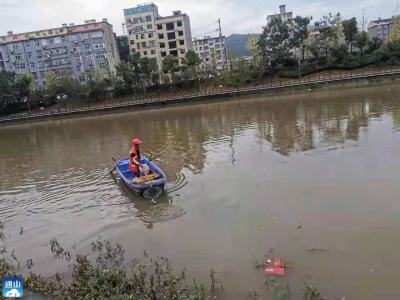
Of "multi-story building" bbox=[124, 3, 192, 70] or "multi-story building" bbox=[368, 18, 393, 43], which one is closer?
"multi-story building" bbox=[124, 3, 192, 70]

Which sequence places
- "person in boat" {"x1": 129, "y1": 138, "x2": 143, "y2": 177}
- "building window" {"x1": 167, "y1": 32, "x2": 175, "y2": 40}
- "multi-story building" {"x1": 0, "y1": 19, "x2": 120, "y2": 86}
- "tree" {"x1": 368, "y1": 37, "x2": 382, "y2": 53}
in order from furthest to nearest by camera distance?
"building window" {"x1": 167, "y1": 32, "x2": 175, "y2": 40} → "multi-story building" {"x1": 0, "y1": 19, "x2": 120, "y2": 86} → "tree" {"x1": 368, "y1": 37, "x2": 382, "y2": 53} → "person in boat" {"x1": 129, "y1": 138, "x2": 143, "y2": 177}

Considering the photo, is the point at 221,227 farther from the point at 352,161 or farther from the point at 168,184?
the point at 352,161

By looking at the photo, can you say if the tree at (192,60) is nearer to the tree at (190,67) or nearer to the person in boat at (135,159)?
the tree at (190,67)

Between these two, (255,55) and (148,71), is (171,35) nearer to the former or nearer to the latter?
(148,71)

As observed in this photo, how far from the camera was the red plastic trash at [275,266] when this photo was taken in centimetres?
746

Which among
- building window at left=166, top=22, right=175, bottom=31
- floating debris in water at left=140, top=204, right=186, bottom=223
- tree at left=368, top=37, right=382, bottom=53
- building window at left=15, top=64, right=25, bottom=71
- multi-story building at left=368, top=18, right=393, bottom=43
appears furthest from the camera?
multi-story building at left=368, top=18, right=393, bottom=43

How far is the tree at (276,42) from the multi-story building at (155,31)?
22098 mm

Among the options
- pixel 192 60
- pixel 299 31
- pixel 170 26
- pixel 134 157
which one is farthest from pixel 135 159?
pixel 170 26

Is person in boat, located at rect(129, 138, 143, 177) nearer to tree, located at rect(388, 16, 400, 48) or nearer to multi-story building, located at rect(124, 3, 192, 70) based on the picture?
tree, located at rect(388, 16, 400, 48)

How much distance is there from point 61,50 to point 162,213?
2587 inches

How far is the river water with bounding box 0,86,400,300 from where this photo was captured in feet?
25.4

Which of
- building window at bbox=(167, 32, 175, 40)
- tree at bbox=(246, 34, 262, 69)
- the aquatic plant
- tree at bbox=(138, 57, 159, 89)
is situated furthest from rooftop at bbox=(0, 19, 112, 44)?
the aquatic plant

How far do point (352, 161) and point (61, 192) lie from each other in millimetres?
10994

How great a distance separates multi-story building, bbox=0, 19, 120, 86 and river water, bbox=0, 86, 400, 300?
4935 centimetres
